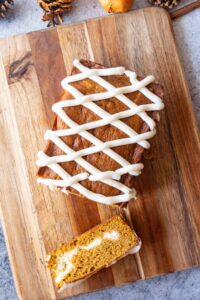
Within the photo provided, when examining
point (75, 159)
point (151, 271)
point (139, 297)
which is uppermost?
point (75, 159)

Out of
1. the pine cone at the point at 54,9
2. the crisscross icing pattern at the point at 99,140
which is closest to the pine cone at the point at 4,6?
the pine cone at the point at 54,9

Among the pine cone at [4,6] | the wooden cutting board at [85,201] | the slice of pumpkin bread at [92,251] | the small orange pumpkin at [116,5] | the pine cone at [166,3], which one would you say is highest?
the pine cone at [4,6]

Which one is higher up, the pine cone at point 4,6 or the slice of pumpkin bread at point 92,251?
the pine cone at point 4,6

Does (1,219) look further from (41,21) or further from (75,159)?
(41,21)

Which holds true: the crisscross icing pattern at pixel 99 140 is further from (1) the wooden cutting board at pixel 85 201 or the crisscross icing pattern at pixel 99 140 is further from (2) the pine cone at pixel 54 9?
(2) the pine cone at pixel 54 9

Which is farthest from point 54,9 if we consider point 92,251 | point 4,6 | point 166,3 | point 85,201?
point 92,251

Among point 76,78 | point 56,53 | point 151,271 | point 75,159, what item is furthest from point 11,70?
point 151,271
